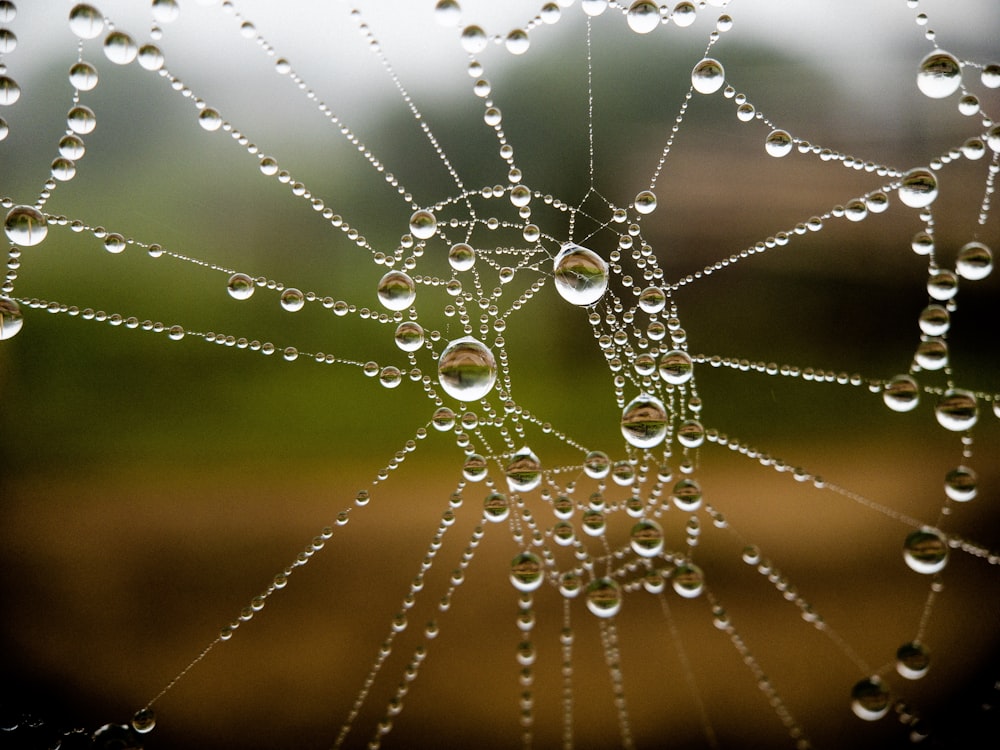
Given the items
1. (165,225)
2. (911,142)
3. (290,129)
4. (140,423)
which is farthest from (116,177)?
(911,142)

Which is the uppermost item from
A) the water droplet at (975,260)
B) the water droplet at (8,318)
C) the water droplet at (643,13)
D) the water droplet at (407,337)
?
the water droplet at (643,13)

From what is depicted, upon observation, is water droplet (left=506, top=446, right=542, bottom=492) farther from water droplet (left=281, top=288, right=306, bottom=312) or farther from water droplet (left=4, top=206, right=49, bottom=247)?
water droplet (left=4, top=206, right=49, bottom=247)

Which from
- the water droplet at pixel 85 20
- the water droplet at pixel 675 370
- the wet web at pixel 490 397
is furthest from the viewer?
the wet web at pixel 490 397

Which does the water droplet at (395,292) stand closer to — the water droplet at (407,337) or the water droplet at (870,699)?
the water droplet at (407,337)

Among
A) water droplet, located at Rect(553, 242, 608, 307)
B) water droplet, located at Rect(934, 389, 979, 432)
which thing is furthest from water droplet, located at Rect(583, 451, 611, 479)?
water droplet, located at Rect(934, 389, 979, 432)

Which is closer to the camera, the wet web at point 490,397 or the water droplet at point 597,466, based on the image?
the water droplet at point 597,466

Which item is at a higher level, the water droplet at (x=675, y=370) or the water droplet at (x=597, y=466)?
the water droplet at (x=675, y=370)

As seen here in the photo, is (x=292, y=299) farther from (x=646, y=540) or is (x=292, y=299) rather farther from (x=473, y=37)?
(x=646, y=540)

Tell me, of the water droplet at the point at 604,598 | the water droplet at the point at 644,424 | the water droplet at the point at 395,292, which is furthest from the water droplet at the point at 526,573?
the water droplet at the point at 395,292
